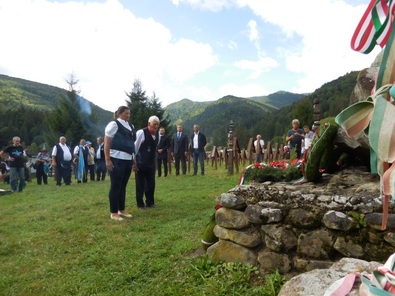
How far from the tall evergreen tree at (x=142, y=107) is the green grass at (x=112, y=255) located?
2632 centimetres

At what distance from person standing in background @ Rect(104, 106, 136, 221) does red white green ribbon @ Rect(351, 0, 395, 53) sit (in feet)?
15.5

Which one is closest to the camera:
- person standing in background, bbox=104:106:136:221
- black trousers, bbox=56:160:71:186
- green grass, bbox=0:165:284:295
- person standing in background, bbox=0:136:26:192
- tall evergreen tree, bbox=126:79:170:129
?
green grass, bbox=0:165:284:295

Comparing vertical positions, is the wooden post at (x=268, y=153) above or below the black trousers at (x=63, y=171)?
above

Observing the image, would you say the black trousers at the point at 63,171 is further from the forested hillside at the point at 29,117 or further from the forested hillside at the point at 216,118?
the forested hillside at the point at 29,117

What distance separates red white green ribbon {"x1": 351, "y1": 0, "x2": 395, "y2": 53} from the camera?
901 millimetres

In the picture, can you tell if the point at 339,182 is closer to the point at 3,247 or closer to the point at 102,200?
the point at 3,247

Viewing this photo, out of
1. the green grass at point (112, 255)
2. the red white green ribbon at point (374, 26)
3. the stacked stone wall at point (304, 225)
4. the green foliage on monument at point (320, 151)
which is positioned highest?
the red white green ribbon at point (374, 26)

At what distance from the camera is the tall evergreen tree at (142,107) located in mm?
32831

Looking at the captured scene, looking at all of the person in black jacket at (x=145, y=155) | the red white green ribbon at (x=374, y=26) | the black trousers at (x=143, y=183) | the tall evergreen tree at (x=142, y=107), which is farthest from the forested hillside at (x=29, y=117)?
the red white green ribbon at (x=374, y=26)

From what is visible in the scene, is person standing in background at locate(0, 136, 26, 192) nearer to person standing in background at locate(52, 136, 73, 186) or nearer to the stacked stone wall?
person standing in background at locate(52, 136, 73, 186)

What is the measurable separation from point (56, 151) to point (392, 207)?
40.3ft

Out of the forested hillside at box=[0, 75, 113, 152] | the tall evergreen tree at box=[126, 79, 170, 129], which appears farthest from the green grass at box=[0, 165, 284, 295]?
the forested hillside at box=[0, 75, 113, 152]

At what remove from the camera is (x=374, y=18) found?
918 millimetres

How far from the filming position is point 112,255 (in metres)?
3.92
